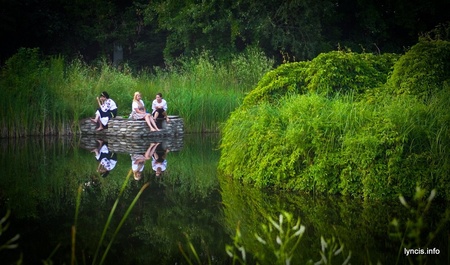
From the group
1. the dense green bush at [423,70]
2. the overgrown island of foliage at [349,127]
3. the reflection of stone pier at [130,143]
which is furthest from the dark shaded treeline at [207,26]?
the dense green bush at [423,70]

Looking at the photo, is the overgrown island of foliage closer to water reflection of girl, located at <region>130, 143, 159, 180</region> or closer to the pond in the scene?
the pond

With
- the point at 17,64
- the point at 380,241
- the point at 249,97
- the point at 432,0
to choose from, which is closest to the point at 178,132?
the point at 17,64

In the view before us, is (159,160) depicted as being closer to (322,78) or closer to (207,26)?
(322,78)

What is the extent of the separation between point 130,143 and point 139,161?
508 cm

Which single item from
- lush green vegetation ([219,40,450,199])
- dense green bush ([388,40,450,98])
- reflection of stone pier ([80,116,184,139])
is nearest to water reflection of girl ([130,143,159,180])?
lush green vegetation ([219,40,450,199])

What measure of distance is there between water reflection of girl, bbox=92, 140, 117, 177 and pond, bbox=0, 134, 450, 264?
0.02m

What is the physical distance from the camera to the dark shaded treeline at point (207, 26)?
3356 cm

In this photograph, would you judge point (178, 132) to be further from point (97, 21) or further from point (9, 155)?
point (97, 21)

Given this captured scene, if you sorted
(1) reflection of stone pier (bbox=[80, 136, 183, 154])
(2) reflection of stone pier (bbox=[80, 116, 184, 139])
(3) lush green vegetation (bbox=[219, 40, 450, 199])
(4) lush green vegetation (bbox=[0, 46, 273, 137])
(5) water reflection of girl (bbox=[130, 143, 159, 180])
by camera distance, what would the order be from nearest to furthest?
1. (3) lush green vegetation (bbox=[219, 40, 450, 199])
2. (5) water reflection of girl (bbox=[130, 143, 159, 180])
3. (1) reflection of stone pier (bbox=[80, 136, 183, 154])
4. (4) lush green vegetation (bbox=[0, 46, 273, 137])
5. (2) reflection of stone pier (bbox=[80, 116, 184, 139])

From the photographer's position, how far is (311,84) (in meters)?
12.9

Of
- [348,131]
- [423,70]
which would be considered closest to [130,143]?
[423,70]

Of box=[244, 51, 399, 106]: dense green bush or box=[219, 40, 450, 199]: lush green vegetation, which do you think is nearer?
box=[219, 40, 450, 199]: lush green vegetation

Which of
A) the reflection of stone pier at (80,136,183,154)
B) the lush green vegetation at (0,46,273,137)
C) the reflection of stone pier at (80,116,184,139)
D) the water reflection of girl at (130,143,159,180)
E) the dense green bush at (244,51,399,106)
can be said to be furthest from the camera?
the reflection of stone pier at (80,116,184,139)

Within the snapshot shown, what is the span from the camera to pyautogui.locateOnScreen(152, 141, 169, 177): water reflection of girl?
12.3 meters
